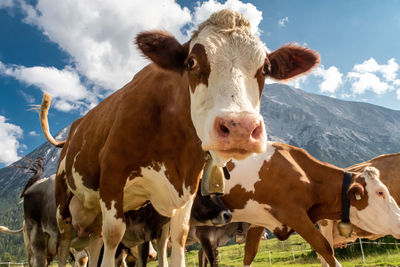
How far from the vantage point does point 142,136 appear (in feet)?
12.2

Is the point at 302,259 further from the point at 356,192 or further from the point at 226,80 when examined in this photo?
the point at 226,80

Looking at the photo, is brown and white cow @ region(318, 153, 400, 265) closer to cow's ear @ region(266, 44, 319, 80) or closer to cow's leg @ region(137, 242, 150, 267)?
cow's leg @ region(137, 242, 150, 267)

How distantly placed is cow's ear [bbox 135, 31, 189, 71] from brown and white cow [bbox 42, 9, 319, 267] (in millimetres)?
11

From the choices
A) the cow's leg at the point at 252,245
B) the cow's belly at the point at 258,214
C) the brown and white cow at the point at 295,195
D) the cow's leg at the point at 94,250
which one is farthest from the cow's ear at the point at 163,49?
the cow's leg at the point at 252,245

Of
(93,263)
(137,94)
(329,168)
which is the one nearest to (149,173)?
(137,94)

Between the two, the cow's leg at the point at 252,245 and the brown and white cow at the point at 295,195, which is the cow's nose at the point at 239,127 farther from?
the cow's leg at the point at 252,245

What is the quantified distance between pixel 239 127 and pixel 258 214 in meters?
4.76

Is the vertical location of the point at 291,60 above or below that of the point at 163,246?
above

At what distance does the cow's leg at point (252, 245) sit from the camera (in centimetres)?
700

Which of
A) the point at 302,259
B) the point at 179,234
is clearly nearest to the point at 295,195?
the point at 179,234

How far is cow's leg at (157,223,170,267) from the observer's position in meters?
4.97

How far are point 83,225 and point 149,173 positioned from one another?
8.06 ft

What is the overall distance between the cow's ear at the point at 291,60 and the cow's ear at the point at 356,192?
3526 millimetres

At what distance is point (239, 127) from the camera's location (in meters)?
2.29
